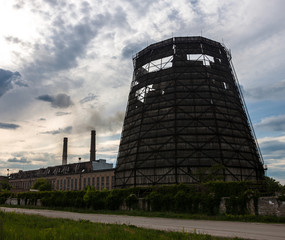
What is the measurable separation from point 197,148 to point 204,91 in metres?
9.33

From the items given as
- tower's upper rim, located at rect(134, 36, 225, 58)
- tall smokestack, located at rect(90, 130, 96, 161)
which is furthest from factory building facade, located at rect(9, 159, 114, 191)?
tower's upper rim, located at rect(134, 36, 225, 58)

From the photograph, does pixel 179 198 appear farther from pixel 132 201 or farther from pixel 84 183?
pixel 84 183

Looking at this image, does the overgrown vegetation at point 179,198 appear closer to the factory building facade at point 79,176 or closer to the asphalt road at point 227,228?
the asphalt road at point 227,228

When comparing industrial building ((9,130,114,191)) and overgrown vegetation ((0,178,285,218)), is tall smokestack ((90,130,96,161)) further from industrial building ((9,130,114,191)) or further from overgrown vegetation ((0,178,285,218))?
overgrown vegetation ((0,178,285,218))

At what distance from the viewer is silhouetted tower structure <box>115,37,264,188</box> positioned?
35094mm

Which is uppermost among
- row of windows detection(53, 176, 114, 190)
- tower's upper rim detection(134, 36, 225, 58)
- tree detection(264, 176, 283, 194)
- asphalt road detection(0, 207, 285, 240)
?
tower's upper rim detection(134, 36, 225, 58)

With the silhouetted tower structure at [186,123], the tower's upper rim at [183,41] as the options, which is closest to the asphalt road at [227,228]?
the silhouetted tower structure at [186,123]

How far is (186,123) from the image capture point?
37344 mm

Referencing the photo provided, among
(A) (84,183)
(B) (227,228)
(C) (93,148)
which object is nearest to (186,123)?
(B) (227,228)

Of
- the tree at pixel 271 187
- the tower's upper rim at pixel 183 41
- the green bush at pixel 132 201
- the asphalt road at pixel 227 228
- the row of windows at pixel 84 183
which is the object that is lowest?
the asphalt road at pixel 227 228

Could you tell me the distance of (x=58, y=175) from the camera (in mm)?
95000

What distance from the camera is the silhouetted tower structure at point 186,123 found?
115 ft

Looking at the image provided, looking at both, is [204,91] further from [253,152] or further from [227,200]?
[227,200]

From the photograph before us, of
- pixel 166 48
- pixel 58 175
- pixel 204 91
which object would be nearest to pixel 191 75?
pixel 204 91
